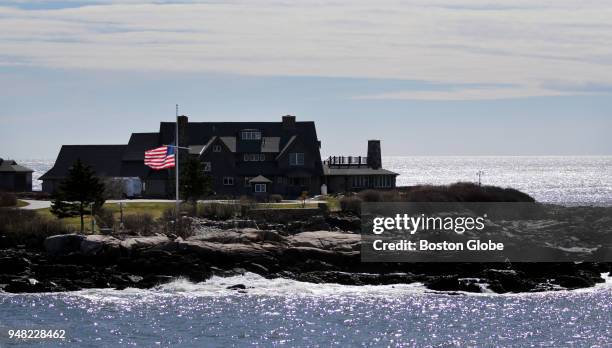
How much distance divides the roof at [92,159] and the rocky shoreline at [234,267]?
32127mm

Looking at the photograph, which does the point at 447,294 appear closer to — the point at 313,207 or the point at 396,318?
the point at 396,318

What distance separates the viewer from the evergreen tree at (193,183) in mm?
74812

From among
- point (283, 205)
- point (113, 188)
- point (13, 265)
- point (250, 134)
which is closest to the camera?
point (13, 265)

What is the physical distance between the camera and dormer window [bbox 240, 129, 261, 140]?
90812 millimetres

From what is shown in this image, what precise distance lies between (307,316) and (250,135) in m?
44.6

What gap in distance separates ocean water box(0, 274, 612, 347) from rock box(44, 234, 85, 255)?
6.14m

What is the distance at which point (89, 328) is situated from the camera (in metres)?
44.9

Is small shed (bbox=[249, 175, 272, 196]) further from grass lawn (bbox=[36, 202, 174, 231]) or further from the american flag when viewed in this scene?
the american flag

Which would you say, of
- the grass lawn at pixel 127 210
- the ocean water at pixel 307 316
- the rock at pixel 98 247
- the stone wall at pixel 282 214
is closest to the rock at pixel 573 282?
the ocean water at pixel 307 316

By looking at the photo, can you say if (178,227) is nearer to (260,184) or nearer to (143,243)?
(143,243)

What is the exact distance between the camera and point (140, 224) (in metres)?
63.8

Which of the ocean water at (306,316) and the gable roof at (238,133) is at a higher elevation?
the gable roof at (238,133)

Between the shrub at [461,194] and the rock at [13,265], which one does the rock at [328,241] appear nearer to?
the rock at [13,265]

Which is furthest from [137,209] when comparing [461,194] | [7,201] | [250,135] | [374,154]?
[374,154]
